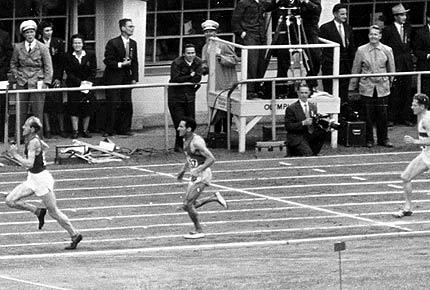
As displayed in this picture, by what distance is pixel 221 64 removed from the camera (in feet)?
106

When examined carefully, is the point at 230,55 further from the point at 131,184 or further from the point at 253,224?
the point at 253,224

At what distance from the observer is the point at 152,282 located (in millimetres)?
21031

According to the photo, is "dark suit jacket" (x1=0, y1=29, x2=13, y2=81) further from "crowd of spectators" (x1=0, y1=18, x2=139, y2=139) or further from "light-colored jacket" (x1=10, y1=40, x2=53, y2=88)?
"light-colored jacket" (x1=10, y1=40, x2=53, y2=88)

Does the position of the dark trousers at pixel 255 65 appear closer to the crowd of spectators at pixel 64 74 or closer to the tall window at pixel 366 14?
the crowd of spectators at pixel 64 74

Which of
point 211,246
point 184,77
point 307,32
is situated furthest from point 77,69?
point 211,246

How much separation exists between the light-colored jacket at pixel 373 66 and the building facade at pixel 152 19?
6.61ft

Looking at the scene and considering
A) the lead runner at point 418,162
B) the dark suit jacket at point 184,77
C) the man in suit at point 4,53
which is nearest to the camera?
the lead runner at point 418,162

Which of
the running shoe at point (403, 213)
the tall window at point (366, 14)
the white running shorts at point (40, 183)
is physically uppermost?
the tall window at point (366, 14)

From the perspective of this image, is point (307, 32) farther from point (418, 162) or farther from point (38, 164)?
point (38, 164)

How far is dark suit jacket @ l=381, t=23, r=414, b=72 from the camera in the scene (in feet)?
110

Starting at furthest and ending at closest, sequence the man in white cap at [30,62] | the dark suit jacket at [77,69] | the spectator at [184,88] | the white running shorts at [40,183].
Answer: the dark suit jacket at [77,69]
the spectator at [184,88]
the man in white cap at [30,62]
the white running shorts at [40,183]

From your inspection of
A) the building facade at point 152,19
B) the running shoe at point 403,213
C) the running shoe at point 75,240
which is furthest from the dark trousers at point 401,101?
the running shoe at point 75,240

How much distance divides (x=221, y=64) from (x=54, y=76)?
3.20m

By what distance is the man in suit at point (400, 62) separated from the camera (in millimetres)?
32625
